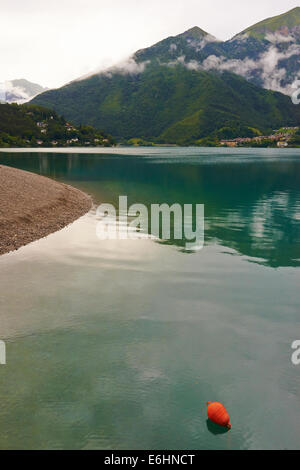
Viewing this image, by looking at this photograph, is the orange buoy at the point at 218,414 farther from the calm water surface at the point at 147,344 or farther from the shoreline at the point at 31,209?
the shoreline at the point at 31,209

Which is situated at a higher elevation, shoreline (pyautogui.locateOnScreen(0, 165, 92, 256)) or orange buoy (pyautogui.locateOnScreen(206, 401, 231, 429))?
shoreline (pyautogui.locateOnScreen(0, 165, 92, 256))

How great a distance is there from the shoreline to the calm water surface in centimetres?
201

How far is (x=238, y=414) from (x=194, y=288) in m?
10.1

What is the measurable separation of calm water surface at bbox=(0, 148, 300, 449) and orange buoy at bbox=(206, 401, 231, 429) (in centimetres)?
28

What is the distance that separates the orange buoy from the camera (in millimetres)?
10297

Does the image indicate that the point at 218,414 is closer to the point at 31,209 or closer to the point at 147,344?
the point at 147,344

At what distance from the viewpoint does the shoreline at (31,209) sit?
2939 cm

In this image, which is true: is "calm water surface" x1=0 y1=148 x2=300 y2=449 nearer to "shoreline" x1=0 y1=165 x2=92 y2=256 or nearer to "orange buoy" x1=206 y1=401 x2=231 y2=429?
"orange buoy" x1=206 y1=401 x2=231 y2=429

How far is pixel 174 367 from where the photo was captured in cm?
1309

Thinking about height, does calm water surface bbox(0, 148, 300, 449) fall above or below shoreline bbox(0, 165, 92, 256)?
below

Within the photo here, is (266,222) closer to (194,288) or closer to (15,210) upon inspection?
(194,288)

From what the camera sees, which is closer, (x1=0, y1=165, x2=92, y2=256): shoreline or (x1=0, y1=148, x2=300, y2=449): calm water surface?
(x1=0, y1=148, x2=300, y2=449): calm water surface

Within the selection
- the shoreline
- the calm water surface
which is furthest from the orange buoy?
the shoreline

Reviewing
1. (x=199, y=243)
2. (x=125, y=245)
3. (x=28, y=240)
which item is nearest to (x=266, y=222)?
(x=199, y=243)
